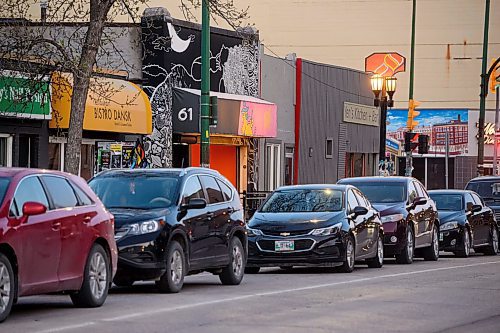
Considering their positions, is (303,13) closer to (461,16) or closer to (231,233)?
(461,16)

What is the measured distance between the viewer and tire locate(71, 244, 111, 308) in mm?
14508

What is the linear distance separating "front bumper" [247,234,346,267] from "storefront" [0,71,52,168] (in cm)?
626

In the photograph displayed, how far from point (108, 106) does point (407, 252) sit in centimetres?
846

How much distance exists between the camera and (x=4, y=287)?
1256 cm

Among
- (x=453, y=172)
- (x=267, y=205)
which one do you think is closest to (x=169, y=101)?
(x=267, y=205)

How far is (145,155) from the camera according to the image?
113 feet

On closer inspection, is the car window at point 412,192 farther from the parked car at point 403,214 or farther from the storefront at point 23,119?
the storefront at point 23,119

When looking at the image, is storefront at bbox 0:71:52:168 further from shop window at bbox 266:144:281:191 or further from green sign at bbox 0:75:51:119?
shop window at bbox 266:144:281:191

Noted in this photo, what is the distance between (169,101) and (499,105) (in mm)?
33637

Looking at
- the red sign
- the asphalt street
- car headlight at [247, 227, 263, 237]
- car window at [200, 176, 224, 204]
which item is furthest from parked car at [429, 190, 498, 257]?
the red sign

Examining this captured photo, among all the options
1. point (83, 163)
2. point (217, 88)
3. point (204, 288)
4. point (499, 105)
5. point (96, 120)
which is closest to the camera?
point (204, 288)

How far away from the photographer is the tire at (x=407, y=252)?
86.0ft

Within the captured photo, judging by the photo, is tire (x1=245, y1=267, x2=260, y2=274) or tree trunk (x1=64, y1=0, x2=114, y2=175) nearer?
tire (x1=245, y1=267, x2=260, y2=274)

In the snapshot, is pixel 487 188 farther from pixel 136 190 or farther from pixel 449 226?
pixel 136 190
